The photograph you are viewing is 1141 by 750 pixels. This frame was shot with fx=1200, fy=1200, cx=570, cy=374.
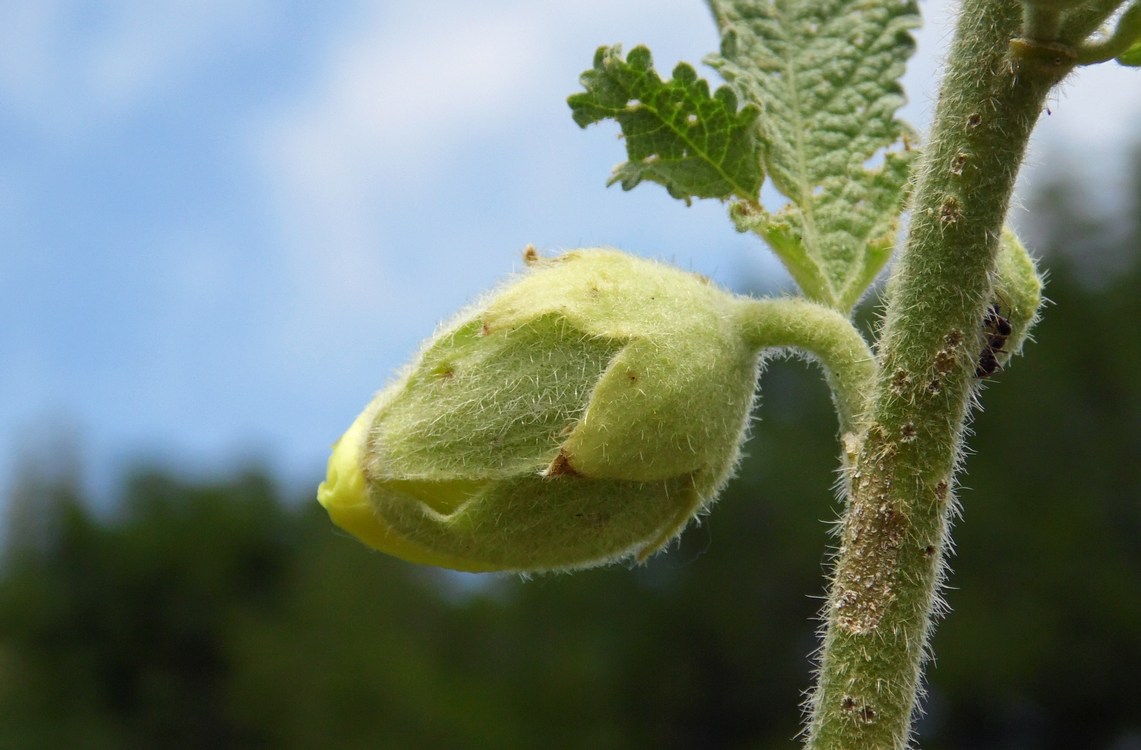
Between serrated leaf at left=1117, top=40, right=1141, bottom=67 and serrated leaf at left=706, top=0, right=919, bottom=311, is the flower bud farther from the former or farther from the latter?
serrated leaf at left=1117, top=40, right=1141, bottom=67

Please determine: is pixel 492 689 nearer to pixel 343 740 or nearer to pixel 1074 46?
pixel 343 740

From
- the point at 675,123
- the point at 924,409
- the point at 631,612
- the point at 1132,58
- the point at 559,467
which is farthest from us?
the point at 631,612

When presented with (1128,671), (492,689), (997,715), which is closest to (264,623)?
(492,689)

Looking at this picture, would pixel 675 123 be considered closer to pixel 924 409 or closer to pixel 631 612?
pixel 924 409

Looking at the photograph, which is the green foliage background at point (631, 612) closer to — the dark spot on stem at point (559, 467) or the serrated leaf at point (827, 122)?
the serrated leaf at point (827, 122)

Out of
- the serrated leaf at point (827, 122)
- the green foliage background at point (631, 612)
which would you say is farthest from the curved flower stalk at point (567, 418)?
the green foliage background at point (631, 612)

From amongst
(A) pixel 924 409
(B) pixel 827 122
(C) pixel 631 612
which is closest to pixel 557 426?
(A) pixel 924 409

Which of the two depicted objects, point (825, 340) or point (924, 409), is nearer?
point (924, 409)
